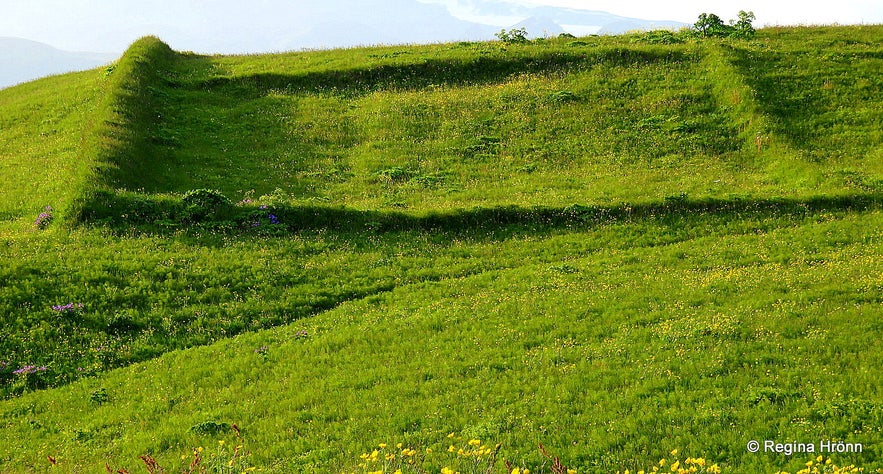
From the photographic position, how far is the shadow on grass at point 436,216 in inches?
949

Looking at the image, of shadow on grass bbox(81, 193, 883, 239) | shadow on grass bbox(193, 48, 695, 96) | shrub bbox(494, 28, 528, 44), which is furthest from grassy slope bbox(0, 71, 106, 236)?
shrub bbox(494, 28, 528, 44)

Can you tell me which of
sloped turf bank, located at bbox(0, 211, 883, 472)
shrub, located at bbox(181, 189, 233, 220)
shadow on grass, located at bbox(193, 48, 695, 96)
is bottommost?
sloped turf bank, located at bbox(0, 211, 883, 472)

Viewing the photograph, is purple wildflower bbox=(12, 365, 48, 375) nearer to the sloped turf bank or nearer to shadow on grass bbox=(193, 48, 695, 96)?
the sloped turf bank

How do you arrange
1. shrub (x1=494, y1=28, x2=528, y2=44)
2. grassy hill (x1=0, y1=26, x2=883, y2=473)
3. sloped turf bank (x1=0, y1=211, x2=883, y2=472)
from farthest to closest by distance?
shrub (x1=494, y1=28, x2=528, y2=44), grassy hill (x1=0, y1=26, x2=883, y2=473), sloped turf bank (x1=0, y1=211, x2=883, y2=472)

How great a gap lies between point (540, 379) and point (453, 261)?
973cm

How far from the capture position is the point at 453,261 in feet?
73.3

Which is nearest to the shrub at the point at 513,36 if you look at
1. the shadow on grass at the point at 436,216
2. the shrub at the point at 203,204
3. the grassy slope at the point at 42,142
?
the shadow on grass at the point at 436,216

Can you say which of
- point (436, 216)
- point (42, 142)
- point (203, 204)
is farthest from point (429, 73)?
point (42, 142)

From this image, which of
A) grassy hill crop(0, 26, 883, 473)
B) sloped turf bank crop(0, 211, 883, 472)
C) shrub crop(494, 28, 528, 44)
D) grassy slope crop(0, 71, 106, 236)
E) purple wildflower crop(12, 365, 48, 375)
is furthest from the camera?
shrub crop(494, 28, 528, 44)

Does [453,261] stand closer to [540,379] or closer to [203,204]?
[540,379]

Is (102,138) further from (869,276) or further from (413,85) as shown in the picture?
(869,276)

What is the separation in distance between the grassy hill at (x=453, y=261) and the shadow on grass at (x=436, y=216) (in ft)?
0.37

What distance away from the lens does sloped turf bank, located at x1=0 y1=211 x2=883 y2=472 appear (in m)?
10.6

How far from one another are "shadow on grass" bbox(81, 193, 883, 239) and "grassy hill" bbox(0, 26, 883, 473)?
0.37 ft
